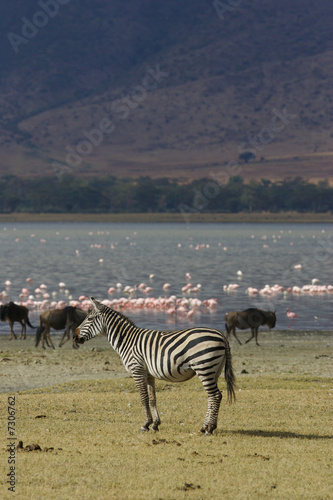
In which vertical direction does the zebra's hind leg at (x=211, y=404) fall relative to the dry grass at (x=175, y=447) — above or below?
above

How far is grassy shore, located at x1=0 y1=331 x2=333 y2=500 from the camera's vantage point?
9227 mm

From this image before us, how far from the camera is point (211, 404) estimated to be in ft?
37.2

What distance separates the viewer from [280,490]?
30.0 feet

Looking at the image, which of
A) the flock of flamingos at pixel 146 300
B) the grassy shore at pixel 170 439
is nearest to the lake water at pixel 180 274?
the flock of flamingos at pixel 146 300

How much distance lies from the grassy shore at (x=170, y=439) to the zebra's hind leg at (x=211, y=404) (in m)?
0.17

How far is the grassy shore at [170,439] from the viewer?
923 centimetres

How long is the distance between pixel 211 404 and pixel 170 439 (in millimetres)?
777

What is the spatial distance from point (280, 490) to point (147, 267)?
5557 cm

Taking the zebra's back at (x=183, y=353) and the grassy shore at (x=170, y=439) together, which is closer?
the grassy shore at (x=170, y=439)

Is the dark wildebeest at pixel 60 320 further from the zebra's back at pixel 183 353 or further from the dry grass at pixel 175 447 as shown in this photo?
the zebra's back at pixel 183 353

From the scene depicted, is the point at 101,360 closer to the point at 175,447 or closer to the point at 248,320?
the point at 248,320

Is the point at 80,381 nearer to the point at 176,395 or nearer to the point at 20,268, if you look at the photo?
the point at 176,395

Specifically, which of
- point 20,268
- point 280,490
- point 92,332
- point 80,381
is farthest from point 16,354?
point 20,268

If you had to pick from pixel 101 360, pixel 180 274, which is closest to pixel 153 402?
pixel 101 360
